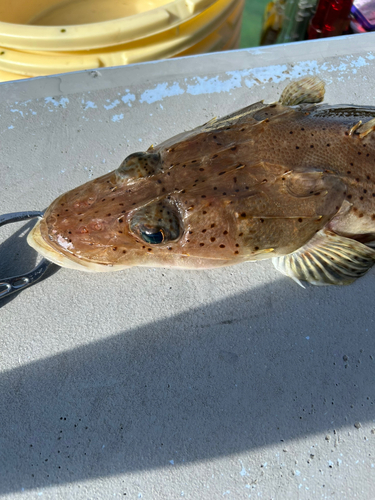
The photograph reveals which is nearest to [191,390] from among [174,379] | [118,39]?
[174,379]

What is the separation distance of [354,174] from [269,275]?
0.81 m

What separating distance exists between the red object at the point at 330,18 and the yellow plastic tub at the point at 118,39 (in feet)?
4.63

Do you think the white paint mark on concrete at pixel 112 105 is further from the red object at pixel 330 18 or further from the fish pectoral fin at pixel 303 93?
the red object at pixel 330 18

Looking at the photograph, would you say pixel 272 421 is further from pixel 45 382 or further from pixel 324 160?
pixel 324 160

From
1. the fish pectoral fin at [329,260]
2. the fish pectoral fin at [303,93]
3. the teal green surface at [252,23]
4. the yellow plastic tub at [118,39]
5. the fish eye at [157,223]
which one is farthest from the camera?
the teal green surface at [252,23]

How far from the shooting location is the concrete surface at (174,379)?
1.97 metres

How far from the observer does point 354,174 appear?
7.03 ft

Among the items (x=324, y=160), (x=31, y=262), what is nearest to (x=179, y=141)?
(x=324, y=160)

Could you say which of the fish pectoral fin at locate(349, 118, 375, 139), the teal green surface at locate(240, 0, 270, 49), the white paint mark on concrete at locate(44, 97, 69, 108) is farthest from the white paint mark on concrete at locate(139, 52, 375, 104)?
the teal green surface at locate(240, 0, 270, 49)

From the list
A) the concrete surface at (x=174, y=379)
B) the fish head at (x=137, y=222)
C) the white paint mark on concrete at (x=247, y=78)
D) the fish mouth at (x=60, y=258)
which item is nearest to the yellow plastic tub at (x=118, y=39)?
the white paint mark on concrete at (x=247, y=78)

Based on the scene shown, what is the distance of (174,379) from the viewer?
7.04ft

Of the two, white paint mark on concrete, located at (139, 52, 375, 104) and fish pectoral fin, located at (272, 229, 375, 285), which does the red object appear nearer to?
white paint mark on concrete, located at (139, 52, 375, 104)

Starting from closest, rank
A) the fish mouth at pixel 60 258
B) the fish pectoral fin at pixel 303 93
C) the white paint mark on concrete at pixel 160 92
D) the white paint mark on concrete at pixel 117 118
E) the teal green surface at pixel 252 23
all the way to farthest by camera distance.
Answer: the fish mouth at pixel 60 258 → the fish pectoral fin at pixel 303 93 → the white paint mark on concrete at pixel 117 118 → the white paint mark on concrete at pixel 160 92 → the teal green surface at pixel 252 23

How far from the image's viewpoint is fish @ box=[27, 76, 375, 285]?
1.99m
